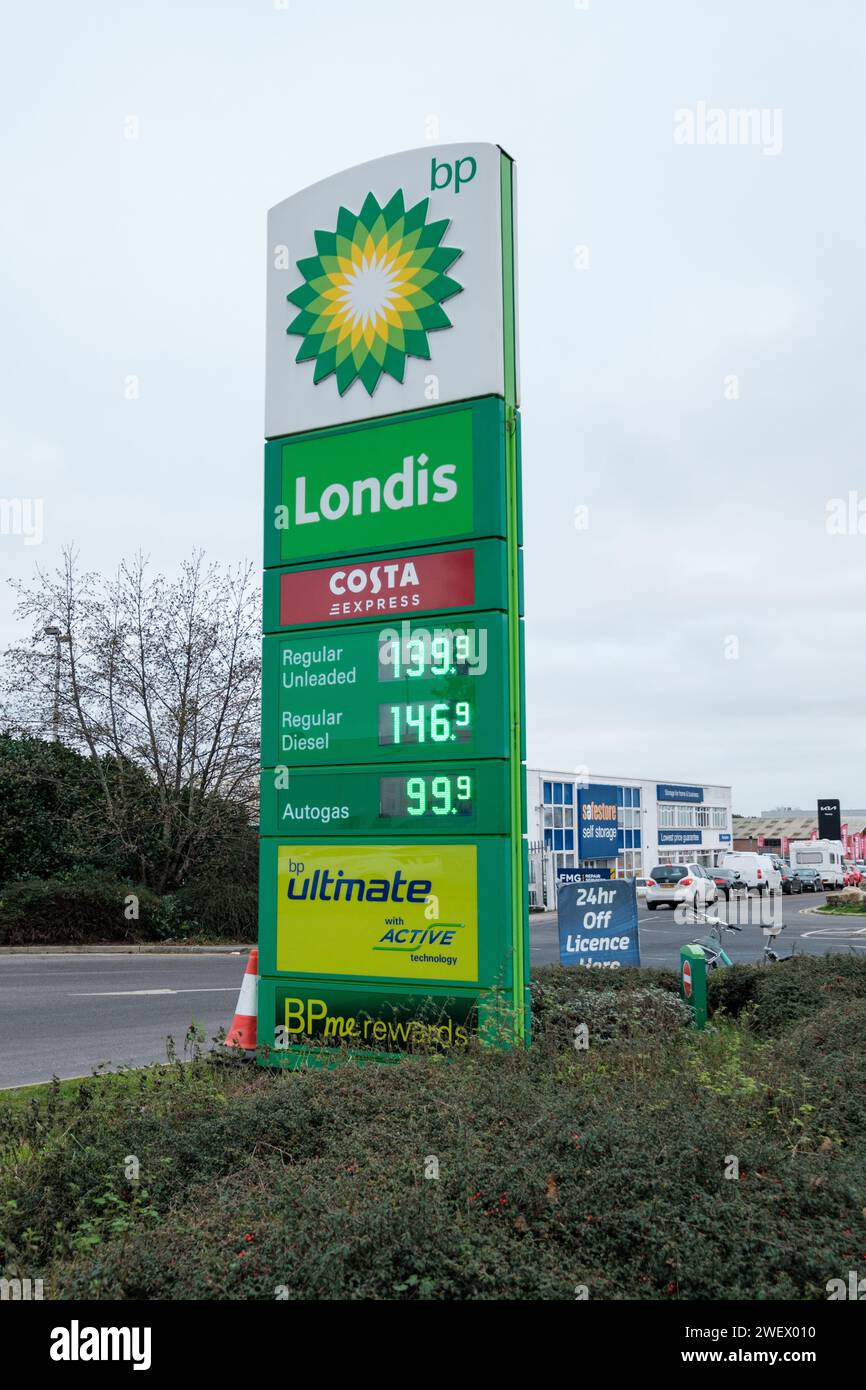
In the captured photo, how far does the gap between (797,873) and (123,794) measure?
40617mm

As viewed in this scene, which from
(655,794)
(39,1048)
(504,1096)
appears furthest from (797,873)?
(504,1096)

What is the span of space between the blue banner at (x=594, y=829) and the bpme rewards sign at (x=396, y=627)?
703cm

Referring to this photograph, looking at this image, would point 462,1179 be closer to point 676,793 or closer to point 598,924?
point 598,924

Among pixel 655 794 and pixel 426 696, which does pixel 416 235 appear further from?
pixel 655 794

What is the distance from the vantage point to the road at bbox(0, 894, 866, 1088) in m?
10.6

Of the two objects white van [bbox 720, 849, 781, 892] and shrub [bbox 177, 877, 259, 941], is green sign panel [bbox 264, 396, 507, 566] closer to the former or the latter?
shrub [bbox 177, 877, 259, 941]

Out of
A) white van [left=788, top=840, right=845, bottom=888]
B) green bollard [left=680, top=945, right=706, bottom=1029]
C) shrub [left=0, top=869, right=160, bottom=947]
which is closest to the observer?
green bollard [left=680, top=945, right=706, bottom=1029]

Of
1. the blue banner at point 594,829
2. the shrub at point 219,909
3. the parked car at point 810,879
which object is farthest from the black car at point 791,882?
the blue banner at point 594,829

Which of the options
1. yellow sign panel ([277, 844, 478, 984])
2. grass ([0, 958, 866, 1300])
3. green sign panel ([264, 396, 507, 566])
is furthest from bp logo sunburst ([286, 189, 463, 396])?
grass ([0, 958, 866, 1300])

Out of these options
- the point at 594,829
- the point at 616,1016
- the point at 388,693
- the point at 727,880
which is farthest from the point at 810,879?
the point at 388,693

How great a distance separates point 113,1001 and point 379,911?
8083mm

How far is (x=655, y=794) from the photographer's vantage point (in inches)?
2530

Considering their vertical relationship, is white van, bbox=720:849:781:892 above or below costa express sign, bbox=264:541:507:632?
below

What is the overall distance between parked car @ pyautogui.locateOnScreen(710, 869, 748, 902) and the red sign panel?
39750 millimetres
